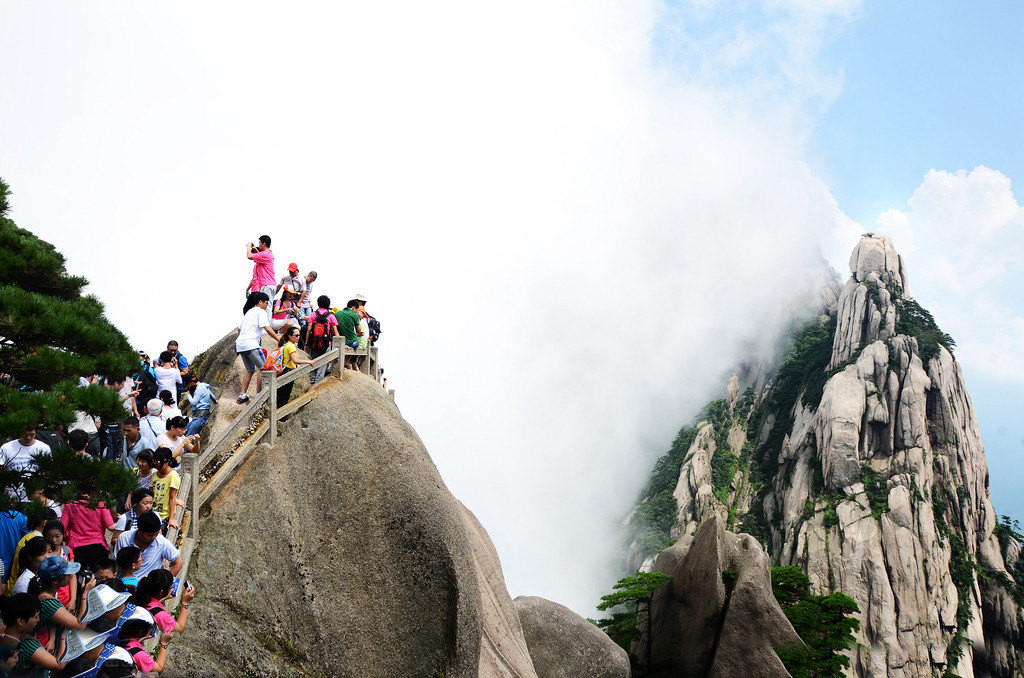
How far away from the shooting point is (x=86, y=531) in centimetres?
823

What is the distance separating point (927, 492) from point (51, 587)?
7785 centimetres

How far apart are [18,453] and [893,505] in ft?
242

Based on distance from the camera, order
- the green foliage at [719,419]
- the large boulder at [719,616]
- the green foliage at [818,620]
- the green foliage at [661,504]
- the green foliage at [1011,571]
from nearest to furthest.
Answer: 1. the large boulder at [719,616]
2. the green foliage at [818,620]
3. the green foliage at [1011,571]
4. the green foliage at [661,504]
5. the green foliage at [719,419]

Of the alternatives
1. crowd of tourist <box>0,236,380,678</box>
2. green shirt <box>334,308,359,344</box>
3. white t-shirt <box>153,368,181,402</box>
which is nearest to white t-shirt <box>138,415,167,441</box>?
crowd of tourist <box>0,236,380,678</box>

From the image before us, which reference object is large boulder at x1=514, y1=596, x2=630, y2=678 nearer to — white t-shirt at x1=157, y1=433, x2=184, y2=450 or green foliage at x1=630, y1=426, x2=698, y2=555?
white t-shirt at x1=157, y1=433, x2=184, y2=450

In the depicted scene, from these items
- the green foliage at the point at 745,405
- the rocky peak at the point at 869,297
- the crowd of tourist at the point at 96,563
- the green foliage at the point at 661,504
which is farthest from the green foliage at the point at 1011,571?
the crowd of tourist at the point at 96,563

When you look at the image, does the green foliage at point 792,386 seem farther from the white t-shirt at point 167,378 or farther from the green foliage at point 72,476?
the green foliage at point 72,476

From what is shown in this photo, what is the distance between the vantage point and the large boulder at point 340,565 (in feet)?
33.0

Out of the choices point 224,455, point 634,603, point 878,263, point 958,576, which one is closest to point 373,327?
point 224,455

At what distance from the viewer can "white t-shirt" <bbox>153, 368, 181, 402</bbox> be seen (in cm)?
1439

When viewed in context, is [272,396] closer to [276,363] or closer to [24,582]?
[276,363]

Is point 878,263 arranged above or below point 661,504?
above

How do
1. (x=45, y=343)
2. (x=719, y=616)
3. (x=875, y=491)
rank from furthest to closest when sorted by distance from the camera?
(x=875, y=491) → (x=719, y=616) → (x=45, y=343)

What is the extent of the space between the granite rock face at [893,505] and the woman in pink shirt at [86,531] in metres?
54.4
